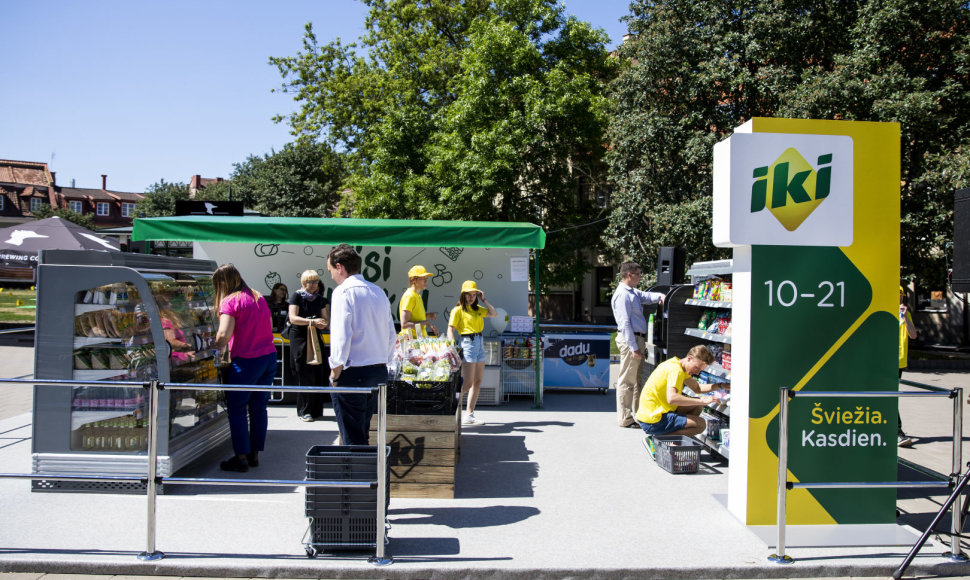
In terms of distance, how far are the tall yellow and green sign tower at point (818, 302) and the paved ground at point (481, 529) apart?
521mm

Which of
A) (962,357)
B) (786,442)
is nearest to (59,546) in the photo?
(786,442)

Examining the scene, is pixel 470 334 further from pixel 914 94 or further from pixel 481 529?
pixel 914 94

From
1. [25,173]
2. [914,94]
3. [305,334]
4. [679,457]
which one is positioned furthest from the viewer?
[25,173]

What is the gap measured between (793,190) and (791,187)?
3 cm

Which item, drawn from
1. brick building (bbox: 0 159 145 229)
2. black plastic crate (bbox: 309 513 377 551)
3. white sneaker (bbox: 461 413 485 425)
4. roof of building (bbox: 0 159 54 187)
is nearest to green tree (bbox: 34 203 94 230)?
brick building (bbox: 0 159 145 229)

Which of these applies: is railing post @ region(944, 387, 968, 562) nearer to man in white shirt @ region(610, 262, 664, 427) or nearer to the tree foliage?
man in white shirt @ region(610, 262, 664, 427)

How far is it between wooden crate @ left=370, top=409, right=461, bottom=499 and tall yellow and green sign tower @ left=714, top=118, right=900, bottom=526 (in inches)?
89.4

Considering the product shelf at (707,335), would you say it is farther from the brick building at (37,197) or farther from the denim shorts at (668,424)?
the brick building at (37,197)

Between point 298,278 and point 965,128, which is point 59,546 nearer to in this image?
point 298,278

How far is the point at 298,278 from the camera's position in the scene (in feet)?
35.6

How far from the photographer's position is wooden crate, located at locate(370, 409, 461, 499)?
5312mm

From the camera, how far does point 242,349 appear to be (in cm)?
575

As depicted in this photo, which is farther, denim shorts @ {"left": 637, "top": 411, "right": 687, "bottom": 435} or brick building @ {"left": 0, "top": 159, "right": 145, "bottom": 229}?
brick building @ {"left": 0, "top": 159, "right": 145, "bottom": 229}

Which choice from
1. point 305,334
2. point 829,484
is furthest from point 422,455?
point 305,334
